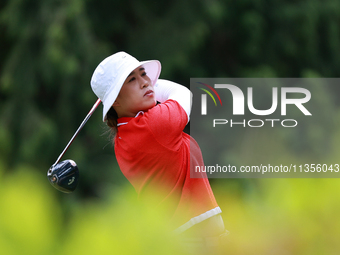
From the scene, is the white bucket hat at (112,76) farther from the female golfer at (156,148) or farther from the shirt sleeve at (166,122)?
the shirt sleeve at (166,122)

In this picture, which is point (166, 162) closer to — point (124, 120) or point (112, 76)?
point (124, 120)

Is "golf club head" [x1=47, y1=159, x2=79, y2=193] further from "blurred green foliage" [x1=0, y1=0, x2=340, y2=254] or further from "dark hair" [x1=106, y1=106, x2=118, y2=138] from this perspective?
"blurred green foliage" [x1=0, y1=0, x2=340, y2=254]

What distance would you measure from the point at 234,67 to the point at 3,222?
5595 mm

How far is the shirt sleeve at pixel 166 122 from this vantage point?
1.64 m

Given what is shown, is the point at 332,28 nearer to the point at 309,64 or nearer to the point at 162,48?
the point at 309,64

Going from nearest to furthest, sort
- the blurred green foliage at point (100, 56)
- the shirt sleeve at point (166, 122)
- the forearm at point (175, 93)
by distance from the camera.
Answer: the shirt sleeve at point (166, 122) → the forearm at point (175, 93) → the blurred green foliage at point (100, 56)

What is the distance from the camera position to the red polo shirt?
5.43ft

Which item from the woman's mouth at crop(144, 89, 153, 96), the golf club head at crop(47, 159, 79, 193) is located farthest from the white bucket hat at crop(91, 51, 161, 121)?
the golf club head at crop(47, 159, 79, 193)

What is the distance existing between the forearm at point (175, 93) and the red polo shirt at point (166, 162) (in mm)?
62

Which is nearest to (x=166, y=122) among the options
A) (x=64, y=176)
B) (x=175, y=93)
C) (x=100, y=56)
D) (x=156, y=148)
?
(x=156, y=148)

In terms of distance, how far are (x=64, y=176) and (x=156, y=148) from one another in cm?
41

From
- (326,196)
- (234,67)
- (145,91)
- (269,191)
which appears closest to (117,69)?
(145,91)

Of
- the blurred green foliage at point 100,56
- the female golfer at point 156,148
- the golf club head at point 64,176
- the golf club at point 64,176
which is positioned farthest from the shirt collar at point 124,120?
the blurred green foliage at point 100,56

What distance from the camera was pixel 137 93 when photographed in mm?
1704
